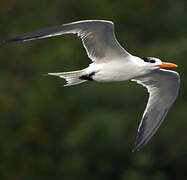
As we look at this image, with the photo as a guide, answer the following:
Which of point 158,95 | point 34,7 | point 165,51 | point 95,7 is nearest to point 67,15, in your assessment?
point 95,7

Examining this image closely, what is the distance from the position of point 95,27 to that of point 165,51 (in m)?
9.43

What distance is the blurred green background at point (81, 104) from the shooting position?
18.6 m

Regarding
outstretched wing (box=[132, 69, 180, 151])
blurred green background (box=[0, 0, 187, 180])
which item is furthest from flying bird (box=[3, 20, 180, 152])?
blurred green background (box=[0, 0, 187, 180])

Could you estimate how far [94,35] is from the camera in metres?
9.97

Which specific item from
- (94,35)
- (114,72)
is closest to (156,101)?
(114,72)

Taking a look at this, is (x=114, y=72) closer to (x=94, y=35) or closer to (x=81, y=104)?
(x=94, y=35)

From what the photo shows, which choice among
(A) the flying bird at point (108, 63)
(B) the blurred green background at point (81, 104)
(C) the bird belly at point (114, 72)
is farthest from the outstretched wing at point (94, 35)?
(B) the blurred green background at point (81, 104)

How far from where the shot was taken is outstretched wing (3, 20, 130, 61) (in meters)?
9.44

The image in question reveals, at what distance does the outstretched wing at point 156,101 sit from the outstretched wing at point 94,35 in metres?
0.99

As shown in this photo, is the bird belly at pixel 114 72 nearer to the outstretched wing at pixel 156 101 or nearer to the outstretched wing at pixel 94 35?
the outstretched wing at pixel 94 35

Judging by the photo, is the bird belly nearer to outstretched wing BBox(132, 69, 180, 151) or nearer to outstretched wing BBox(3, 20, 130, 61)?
outstretched wing BBox(3, 20, 130, 61)

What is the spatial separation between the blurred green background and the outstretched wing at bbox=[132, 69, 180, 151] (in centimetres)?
678

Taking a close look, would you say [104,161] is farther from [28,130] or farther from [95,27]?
[95,27]

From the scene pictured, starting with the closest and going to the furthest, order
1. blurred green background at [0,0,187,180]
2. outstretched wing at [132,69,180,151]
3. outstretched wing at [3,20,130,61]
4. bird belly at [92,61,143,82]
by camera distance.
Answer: outstretched wing at [3,20,130,61], bird belly at [92,61,143,82], outstretched wing at [132,69,180,151], blurred green background at [0,0,187,180]
